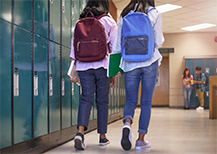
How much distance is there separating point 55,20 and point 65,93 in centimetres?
77

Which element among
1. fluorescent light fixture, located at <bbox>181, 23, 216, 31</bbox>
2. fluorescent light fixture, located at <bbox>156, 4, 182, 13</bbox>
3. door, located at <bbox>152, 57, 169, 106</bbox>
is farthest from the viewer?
door, located at <bbox>152, 57, 169, 106</bbox>

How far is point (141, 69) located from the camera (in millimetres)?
2381

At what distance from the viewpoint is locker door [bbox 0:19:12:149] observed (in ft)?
5.71

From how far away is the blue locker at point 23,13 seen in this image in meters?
1.95

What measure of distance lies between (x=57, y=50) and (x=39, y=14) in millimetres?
525

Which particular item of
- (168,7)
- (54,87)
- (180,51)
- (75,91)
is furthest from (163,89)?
(54,87)

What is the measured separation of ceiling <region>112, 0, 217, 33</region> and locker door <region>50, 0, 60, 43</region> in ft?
15.5

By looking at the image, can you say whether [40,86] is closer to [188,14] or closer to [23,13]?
[23,13]

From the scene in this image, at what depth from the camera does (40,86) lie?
2352 mm

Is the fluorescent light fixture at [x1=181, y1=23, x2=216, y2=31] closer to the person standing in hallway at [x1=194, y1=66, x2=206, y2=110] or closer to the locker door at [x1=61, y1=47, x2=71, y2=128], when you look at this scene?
the person standing in hallway at [x1=194, y1=66, x2=206, y2=110]

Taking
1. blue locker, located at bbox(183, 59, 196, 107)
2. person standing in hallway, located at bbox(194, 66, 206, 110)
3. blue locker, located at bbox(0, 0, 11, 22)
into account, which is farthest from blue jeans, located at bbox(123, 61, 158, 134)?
blue locker, located at bbox(183, 59, 196, 107)

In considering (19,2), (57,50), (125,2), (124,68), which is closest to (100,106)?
(124,68)

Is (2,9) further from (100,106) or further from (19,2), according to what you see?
(100,106)

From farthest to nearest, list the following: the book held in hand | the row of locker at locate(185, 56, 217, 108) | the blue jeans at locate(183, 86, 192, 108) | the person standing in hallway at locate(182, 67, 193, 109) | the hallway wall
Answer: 1. the hallway wall
2. the row of locker at locate(185, 56, 217, 108)
3. the blue jeans at locate(183, 86, 192, 108)
4. the person standing in hallway at locate(182, 67, 193, 109)
5. the book held in hand
